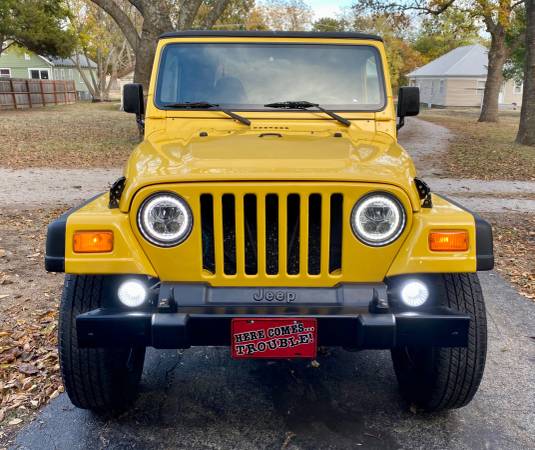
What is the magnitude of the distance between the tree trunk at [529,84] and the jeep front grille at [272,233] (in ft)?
46.9

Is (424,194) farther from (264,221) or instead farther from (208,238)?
(208,238)

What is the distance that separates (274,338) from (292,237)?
0.47 metres

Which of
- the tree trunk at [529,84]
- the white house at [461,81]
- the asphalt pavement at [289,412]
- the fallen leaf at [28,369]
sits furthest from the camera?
the white house at [461,81]

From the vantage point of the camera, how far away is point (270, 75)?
12.9 ft

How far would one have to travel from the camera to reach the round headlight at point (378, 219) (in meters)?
2.53

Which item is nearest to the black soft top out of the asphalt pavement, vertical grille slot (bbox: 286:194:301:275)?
vertical grille slot (bbox: 286:194:301:275)

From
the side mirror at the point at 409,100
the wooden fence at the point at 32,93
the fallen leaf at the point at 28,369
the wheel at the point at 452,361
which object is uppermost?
the side mirror at the point at 409,100

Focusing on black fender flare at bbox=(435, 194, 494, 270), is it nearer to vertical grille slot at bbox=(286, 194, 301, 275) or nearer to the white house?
vertical grille slot at bbox=(286, 194, 301, 275)

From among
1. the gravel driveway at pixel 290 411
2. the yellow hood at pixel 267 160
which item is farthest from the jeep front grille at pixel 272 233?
the gravel driveway at pixel 290 411

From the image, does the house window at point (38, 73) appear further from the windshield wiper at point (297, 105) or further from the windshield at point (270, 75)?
the windshield wiper at point (297, 105)

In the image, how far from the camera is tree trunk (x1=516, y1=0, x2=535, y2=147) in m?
14.6

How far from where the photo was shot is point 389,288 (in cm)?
258

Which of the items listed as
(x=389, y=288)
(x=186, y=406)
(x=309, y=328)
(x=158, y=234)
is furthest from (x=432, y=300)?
(x=186, y=406)

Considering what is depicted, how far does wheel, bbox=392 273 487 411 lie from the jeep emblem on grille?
68cm
